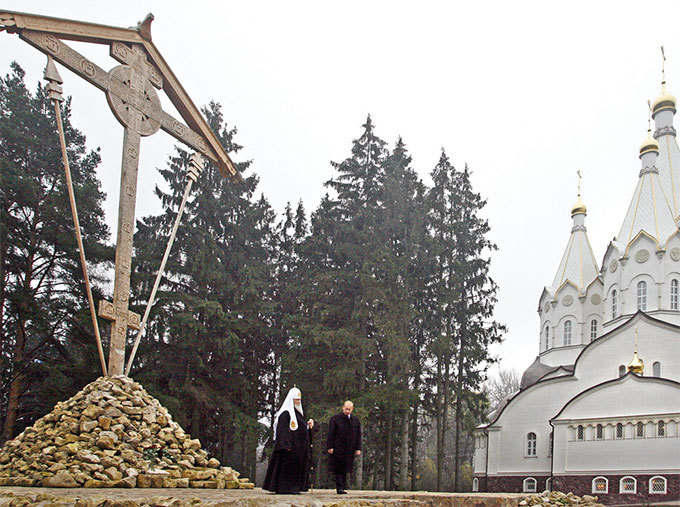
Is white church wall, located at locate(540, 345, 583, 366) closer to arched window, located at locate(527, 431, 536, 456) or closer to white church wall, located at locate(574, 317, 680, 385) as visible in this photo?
A: white church wall, located at locate(574, 317, 680, 385)

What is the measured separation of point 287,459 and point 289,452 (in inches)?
3.7

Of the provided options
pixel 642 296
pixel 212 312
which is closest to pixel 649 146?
pixel 642 296

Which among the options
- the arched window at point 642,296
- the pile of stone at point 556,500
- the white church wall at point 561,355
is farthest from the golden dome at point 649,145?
the pile of stone at point 556,500

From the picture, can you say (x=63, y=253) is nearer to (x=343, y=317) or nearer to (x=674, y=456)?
(x=343, y=317)

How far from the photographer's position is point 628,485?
21.9m

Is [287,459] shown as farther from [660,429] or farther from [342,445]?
[660,429]

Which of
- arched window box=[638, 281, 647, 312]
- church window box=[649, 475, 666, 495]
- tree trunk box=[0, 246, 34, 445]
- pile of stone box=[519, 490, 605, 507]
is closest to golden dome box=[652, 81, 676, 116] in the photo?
arched window box=[638, 281, 647, 312]

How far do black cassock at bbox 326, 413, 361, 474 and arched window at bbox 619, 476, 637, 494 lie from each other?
17234 mm

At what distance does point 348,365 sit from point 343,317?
7.05ft

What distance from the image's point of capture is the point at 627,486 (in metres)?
21.9

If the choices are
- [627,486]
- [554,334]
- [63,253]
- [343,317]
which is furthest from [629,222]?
[63,253]

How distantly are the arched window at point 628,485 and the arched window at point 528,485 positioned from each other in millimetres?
5133

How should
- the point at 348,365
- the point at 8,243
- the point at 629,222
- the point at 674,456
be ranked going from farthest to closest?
the point at 629,222
the point at 348,365
the point at 674,456
the point at 8,243

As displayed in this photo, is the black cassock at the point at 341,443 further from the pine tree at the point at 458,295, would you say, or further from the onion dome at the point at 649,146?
the onion dome at the point at 649,146
